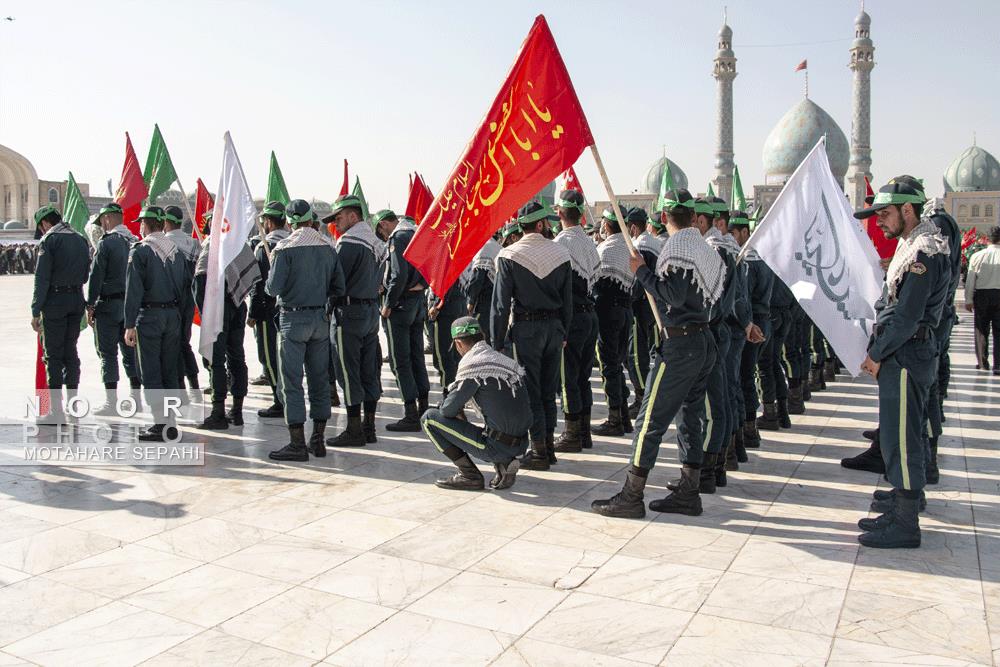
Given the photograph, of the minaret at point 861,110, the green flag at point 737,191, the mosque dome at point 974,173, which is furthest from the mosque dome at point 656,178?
the green flag at point 737,191

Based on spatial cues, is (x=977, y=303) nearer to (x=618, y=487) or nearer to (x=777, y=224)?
(x=777, y=224)

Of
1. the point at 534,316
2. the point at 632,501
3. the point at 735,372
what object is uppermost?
the point at 534,316

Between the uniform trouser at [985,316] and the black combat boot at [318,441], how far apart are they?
921 cm

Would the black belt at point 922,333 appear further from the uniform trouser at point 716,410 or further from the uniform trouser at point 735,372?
the uniform trouser at point 735,372

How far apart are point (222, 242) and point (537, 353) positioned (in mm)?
2817

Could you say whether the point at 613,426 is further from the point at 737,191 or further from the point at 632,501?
the point at 737,191

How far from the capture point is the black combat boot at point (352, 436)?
7.12 meters

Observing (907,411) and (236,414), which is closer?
(907,411)

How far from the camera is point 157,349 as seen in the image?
7500 millimetres

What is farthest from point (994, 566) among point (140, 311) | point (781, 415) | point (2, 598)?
point (140, 311)

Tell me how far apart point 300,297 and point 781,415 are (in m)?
4.49

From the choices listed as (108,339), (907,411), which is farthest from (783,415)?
(108,339)

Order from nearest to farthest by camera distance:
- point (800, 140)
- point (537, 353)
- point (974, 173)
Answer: point (537, 353), point (800, 140), point (974, 173)

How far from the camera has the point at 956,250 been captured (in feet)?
16.1
